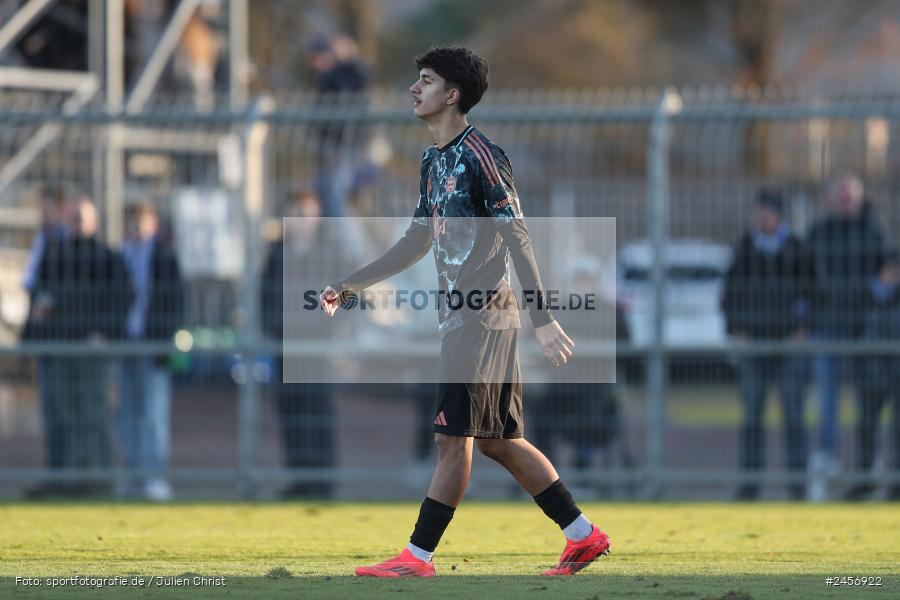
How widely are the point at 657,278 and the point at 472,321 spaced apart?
16.5 feet

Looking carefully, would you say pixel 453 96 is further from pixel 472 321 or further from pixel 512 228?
pixel 472 321

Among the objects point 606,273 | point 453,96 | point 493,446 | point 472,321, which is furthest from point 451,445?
point 606,273

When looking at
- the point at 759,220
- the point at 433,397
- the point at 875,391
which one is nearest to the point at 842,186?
the point at 759,220

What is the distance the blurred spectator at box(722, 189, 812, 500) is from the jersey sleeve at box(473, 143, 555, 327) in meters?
5.02

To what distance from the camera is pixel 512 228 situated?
6930mm

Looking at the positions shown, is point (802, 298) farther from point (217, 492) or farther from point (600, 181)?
point (217, 492)

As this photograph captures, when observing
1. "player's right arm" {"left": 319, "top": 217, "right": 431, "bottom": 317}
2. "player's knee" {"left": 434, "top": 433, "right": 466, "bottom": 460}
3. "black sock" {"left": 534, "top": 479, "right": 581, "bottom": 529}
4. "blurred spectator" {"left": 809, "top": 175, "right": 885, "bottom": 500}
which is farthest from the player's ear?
"blurred spectator" {"left": 809, "top": 175, "right": 885, "bottom": 500}

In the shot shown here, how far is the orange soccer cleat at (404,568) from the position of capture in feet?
22.7

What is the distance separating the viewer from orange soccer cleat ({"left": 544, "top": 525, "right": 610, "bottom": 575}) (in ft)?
23.3

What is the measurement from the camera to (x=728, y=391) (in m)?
12.1

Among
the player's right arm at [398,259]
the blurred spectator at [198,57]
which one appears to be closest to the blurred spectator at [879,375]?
the player's right arm at [398,259]

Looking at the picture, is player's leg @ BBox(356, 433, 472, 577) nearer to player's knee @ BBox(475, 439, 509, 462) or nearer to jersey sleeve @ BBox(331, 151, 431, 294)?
player's knee @ BBox(475, 439, 509, 462)

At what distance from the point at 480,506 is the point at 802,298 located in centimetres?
279

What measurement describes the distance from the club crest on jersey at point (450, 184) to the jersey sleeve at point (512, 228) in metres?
0.12
